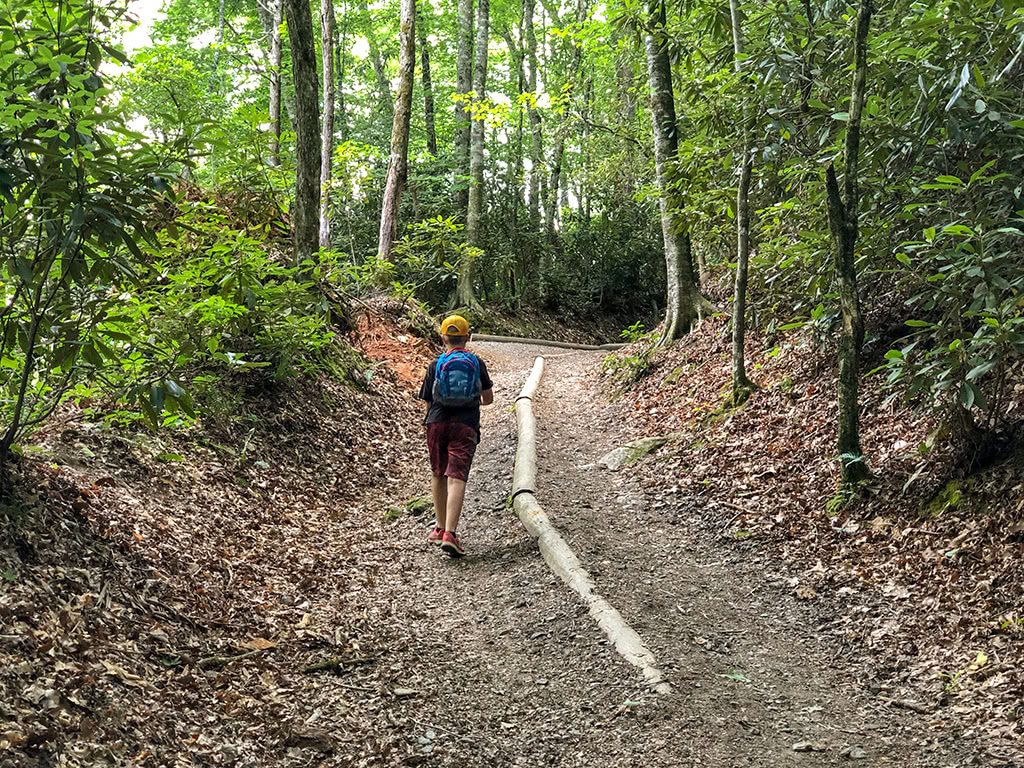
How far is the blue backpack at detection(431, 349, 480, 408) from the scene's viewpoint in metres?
6.28

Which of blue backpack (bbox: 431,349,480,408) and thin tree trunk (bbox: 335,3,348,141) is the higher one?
thin tree trunk (bbox: 335,3,348,141)

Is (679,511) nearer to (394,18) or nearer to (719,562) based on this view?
(719,562)

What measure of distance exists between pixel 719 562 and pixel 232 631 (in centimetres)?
380

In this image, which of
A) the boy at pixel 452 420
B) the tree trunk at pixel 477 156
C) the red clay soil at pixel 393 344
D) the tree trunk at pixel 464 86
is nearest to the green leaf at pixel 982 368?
the boy at pixel 452 420

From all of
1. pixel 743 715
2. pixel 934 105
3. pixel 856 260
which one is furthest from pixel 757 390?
pixel 743 715

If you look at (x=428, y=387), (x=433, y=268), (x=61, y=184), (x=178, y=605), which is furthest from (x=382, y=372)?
(x=433, y=268)

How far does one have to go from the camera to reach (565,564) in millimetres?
5539

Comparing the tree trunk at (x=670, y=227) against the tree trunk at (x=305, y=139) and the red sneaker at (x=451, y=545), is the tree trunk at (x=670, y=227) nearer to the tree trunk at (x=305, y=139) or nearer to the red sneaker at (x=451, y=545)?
the tree trunk at (x=305, y=139)

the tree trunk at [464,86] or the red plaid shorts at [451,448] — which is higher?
the tree trunk at [464,86]

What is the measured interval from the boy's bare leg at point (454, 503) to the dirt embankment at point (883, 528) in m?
2.28

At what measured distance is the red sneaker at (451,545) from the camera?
6.14m

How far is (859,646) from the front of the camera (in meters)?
4.55

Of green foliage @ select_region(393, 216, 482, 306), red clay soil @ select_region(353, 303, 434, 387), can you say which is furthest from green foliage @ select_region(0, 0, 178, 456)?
green foliage @ select_region(393, 216, 482, 306)

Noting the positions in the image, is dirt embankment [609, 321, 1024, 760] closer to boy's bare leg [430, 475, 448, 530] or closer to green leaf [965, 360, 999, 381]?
green leaf [965, 360, 999, 381]
